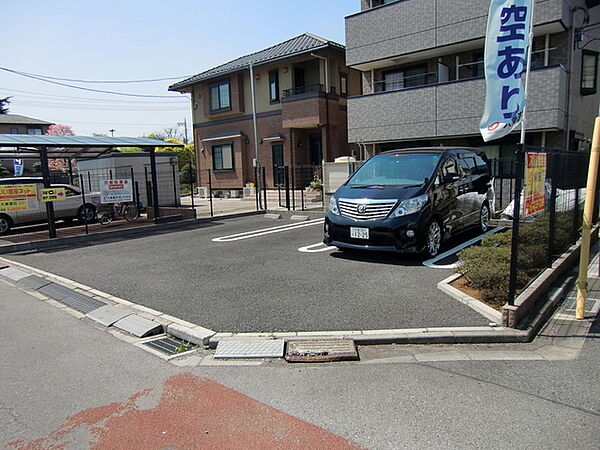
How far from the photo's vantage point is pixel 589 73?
541 inches

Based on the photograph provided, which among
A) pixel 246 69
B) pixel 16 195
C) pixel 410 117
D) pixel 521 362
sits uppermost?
pixel 246 69

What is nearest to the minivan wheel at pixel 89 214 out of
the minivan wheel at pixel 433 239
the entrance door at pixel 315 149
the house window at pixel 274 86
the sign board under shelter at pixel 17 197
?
the sign board under shelter at pixel 17 197

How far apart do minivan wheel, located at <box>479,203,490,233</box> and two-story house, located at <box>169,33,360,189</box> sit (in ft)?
31.6


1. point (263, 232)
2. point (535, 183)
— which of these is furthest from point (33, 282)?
point (535, 183)

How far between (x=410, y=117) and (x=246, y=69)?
37.4 ft

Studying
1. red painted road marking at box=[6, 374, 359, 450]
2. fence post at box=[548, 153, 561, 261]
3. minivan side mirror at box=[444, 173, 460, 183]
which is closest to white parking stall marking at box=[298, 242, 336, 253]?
minivan side mirror at box=[444, 173, 460, 183]

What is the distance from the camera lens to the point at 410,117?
46.6 ft

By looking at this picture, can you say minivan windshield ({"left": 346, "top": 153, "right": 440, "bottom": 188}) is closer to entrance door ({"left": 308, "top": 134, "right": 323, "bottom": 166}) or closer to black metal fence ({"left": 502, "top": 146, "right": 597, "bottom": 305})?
black metal fence ({"left": 502, "top": 146, "right": 597, "bottom": 305})

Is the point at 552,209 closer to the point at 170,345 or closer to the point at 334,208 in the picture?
the point at 334,208

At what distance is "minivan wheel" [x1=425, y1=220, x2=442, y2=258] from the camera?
278 inches

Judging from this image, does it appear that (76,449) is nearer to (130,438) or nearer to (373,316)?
(130,438)

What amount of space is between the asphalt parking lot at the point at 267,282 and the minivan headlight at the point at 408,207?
0.85 m

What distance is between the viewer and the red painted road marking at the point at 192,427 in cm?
272

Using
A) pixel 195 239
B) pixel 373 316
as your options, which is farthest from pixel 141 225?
pixel 373 316
